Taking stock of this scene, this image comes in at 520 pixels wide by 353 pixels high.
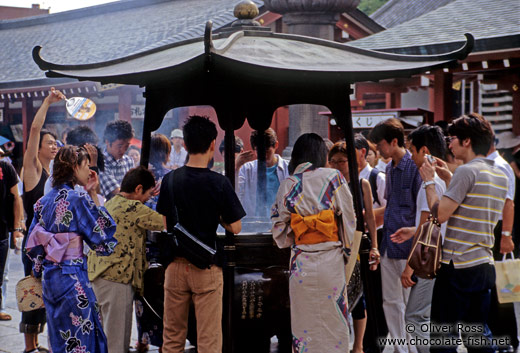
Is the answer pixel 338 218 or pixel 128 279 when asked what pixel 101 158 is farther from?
pixel 338 218

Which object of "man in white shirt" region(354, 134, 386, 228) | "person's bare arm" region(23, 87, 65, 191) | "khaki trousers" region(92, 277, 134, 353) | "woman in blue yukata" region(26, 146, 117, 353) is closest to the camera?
"woman in blue yukata" region(26, 146, 117, 353)

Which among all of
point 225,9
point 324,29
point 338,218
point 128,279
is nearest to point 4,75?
point 225,9

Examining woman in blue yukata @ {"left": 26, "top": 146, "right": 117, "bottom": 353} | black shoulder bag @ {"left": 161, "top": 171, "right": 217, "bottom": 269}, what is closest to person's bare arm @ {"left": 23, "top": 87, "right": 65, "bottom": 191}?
woman in blue yukata @ {"left": 26, "top": 146, "right": 117, "bottom": 353}

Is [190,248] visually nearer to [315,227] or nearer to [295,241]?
[295,241]

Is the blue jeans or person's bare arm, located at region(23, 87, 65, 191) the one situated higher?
person's bare arm, located at region(23, 87, 65, 191)

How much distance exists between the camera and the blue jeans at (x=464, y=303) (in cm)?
390

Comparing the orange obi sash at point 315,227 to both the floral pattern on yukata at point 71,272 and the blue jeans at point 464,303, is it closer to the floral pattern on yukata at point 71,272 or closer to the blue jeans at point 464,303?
the blue jeans at point 464,303

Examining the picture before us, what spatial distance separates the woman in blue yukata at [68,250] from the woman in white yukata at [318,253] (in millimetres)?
1242

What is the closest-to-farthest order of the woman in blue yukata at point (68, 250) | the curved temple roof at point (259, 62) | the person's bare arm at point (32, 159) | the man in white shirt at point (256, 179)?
1. the curved temple roof at point (259, 62)
2. the woman in blue yukata at point (68, 250)
3. the person's bare arm at point (32, 159)
4. the man in white shirt at point (256, 179)

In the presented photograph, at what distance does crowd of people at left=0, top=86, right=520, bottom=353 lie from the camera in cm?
389

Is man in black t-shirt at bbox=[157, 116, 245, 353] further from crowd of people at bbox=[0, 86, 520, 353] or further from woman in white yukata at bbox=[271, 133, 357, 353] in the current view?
woman in white yukata at bbox=[271, 133, 357, 353]

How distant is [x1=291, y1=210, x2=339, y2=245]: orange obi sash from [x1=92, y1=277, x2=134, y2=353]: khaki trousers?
4.88ft

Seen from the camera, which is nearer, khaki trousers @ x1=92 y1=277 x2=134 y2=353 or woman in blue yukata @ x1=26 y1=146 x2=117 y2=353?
woman in blue yukata @ x1=26 y1=146 x2=117 y2=353

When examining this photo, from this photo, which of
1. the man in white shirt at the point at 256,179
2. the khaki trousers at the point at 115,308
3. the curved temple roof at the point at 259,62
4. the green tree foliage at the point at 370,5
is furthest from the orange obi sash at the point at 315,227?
the green tree foliage at the point at 370,5
